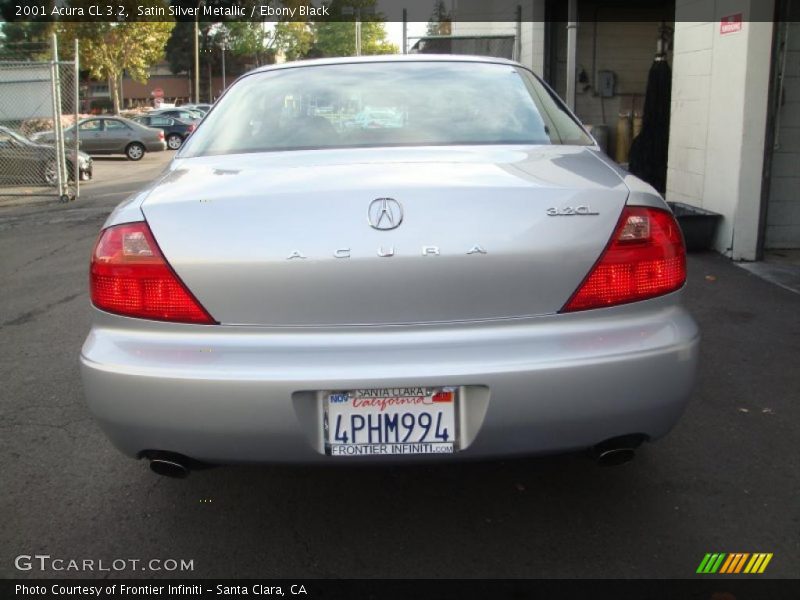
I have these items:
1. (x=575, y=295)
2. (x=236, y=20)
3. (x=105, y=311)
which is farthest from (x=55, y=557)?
(x=236, y=20)

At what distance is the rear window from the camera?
3.12m

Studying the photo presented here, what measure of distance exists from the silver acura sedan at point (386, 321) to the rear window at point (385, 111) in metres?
0.60

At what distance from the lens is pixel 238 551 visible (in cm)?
276

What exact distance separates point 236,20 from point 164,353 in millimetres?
63100

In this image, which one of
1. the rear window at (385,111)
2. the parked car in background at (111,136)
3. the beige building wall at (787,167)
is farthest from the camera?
the parked car in background at (111,136)

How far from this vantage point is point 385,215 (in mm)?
2375

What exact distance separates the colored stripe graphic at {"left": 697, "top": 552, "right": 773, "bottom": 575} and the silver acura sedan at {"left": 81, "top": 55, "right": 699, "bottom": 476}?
480 millimetres

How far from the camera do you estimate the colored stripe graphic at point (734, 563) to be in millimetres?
2582

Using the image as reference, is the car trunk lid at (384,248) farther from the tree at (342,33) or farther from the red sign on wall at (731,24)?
the tree at (342,33)

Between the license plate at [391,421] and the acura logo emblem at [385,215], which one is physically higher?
the acura logo emblem at [385,215]

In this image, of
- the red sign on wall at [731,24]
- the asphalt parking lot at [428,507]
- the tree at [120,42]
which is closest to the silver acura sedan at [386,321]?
the asphalt parking lot at [428,507]

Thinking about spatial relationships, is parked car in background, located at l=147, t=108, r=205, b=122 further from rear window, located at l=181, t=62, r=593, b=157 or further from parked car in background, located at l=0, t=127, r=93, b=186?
rear window, located at l=181, t=62, r=593, b=157

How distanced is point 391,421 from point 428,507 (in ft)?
2.59

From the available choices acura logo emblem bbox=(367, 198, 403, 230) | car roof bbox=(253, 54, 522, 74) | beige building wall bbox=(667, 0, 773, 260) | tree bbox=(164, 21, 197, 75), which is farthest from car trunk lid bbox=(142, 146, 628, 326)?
tree bbox=(164, 21, 197, 75)
